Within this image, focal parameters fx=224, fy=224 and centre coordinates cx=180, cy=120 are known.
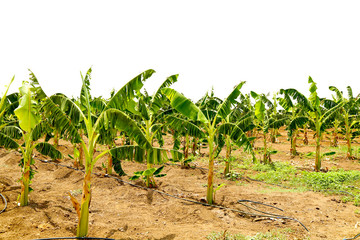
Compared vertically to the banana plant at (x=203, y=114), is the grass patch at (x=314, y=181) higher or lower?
lower

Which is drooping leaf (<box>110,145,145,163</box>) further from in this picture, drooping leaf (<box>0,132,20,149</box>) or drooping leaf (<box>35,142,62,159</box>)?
drooping leaf (<box>0,132,20,149</box>)

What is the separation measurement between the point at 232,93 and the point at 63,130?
188 inches

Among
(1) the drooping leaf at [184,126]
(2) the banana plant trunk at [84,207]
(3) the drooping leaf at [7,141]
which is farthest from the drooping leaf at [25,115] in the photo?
(1) the drooping leaf at [184,126]

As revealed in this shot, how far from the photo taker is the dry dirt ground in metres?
5.25

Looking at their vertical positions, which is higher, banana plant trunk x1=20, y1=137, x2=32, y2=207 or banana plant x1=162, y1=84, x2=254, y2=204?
banana plant x1=162, y1=84, x2=254, y2=204

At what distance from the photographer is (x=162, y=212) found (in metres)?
6.80

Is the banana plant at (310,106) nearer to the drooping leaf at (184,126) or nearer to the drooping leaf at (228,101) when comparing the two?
the drooping leaf at (228,101)

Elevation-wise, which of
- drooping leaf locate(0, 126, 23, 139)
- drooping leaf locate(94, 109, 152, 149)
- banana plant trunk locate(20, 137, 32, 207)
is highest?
drooping leaf locate(94, 109, 152, 149)

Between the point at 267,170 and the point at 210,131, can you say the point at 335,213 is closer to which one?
the point at 210,131

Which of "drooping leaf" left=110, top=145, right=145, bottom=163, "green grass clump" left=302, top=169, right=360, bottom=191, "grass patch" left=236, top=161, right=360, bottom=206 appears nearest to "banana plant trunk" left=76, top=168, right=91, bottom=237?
"drooping leaf" left=110, top=145, right=145, bottom=163

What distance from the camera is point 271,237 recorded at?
16.5 ft

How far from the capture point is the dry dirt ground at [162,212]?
207 inches

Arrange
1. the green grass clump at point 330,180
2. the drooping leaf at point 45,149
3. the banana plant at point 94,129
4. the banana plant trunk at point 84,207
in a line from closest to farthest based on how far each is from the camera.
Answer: the banana plant at point 94,129
the banana plant trunk at point 84,207
the drooping leaf at point 45,149
the green grass clump at point 330,180

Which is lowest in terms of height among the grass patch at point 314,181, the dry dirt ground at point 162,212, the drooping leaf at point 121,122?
the dry dirt ground at point 162,212
